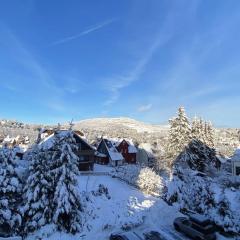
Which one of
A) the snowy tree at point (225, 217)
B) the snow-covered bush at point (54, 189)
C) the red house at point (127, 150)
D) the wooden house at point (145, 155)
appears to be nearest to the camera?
the snow-covered bush at point (54, 189)

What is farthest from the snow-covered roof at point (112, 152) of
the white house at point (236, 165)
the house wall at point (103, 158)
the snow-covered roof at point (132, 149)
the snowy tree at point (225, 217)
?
the snowy tree at point (225, 217)

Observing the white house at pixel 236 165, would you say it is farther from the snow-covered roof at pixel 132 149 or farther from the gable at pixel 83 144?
the snow-covered roof at pixel 132 149

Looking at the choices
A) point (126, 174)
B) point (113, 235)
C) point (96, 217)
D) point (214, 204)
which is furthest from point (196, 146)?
point (113, 235)

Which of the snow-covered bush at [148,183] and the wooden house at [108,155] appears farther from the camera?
the wooden house at [108,155]

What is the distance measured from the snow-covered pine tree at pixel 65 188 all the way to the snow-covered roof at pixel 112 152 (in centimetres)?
4534

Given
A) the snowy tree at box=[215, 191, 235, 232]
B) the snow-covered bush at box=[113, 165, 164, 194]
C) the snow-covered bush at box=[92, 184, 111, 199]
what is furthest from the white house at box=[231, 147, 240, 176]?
the snow-covered bush at box=[92, 184, 111, 199]

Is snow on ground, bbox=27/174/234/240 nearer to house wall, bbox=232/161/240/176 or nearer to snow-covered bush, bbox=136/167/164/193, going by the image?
snow-covered bush, bbox=136/167/164/193

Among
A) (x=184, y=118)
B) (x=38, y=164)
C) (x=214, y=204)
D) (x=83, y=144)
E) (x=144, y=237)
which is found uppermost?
(x=184, y=118)

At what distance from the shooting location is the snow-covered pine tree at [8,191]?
24.4m

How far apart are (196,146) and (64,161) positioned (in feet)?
120

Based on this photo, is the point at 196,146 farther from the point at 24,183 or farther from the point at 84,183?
the point at 24,183

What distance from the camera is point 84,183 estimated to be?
4434 centimetres

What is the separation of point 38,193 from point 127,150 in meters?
56.7

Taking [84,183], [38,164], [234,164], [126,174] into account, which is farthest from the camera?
[234,164]
